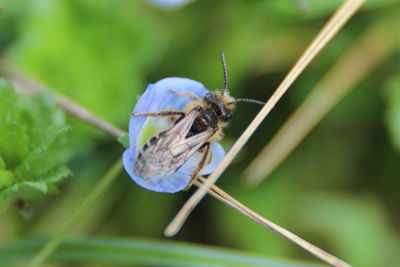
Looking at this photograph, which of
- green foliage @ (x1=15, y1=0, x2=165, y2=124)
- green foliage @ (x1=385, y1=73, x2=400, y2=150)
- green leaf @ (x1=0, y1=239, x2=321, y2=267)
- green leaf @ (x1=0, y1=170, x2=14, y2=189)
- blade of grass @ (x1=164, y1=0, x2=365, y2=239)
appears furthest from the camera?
green foliage @ (x1=15, y1=0, x2=165, y2=124)

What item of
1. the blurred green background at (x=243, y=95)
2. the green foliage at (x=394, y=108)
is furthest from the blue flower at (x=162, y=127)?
the green foliage at (x=394, y=108)

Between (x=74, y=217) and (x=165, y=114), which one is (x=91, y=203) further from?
(x=165, y=114)

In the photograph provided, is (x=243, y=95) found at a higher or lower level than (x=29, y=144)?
higher

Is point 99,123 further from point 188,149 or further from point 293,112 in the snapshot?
point 293,112

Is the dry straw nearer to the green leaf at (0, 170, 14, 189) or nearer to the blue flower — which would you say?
the blue flower

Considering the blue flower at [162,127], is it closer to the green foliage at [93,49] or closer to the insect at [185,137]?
the insect at [185,137]

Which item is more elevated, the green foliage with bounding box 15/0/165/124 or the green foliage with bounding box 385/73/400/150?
the green foliage with bounding box 385/73/400/150

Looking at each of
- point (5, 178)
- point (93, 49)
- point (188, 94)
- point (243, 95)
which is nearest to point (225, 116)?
point (188, 94)

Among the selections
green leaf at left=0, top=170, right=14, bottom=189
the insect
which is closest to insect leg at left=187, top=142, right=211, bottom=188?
the insect
